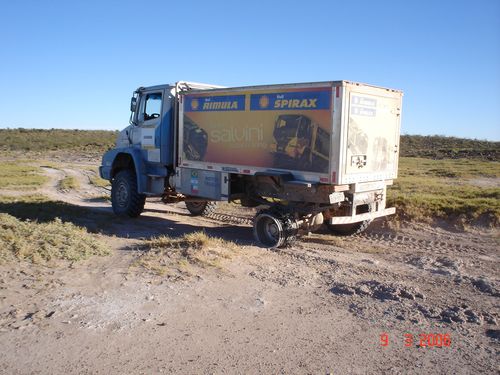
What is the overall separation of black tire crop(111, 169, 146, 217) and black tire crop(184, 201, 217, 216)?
145 centimetres

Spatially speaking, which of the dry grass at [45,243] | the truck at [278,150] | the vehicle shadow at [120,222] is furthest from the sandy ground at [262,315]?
the vehicle shadow at [120,222]

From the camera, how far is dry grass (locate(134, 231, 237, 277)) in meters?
7.50

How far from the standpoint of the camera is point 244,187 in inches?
416

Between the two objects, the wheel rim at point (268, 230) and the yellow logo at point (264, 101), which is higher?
the yellow logo at point (264, 101)

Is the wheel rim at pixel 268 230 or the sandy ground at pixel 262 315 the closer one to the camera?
the sandy ground at pixel 262 315

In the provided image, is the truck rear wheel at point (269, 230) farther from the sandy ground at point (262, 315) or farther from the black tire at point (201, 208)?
the black tire at point (201, 208)

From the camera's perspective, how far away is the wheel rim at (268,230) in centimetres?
915

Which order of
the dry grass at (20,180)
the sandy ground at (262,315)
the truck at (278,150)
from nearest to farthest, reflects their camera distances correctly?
the sandy ground at (262,315) → the truck at (278,150) → the dry grass at (20,180)

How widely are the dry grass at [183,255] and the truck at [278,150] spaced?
131cm

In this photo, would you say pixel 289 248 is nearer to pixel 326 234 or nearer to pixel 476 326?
pixel 326 234

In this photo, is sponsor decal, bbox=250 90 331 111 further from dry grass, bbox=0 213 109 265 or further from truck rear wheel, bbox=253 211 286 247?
dry grass, bbox=0 213 109 265

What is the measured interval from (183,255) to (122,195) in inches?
197

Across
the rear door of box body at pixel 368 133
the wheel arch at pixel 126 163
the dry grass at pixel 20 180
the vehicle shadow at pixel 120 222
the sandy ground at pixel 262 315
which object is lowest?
the sandy ground at pixel 262 315
